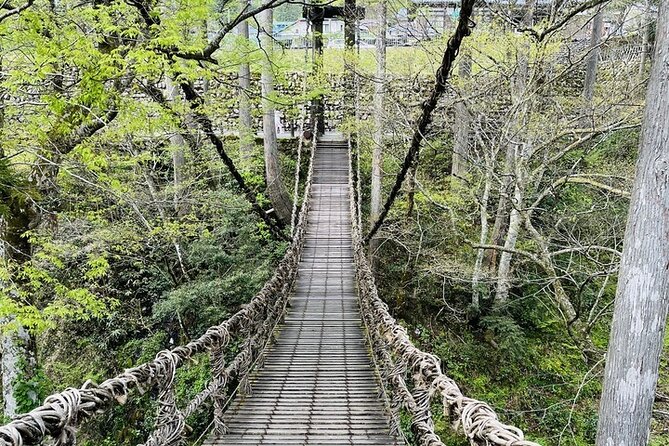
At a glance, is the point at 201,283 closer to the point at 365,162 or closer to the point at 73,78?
the point at 73,78

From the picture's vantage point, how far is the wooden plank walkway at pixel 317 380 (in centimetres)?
221

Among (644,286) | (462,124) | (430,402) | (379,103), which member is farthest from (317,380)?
Result: (462,124)

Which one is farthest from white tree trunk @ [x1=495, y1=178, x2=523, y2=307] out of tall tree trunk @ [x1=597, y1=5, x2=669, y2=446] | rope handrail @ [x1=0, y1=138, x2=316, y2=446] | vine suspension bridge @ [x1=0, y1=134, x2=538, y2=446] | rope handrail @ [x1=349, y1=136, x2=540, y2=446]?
rope handrail @ [x1=0, y1=138, x2=316, y2=446]

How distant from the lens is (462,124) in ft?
25.1

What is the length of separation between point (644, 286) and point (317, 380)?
1.96m

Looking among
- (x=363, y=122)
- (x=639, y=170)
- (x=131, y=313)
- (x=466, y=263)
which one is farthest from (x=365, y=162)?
(x=639, y=170)

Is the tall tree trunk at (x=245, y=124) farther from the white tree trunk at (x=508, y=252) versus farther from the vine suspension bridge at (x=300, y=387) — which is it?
the white tree trunk at (x=508, y=252)

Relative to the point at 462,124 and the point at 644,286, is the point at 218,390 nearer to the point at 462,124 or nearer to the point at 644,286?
the point at 644,286

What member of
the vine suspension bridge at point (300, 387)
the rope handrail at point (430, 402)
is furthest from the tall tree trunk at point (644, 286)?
the rope handrail at point (430, 402)

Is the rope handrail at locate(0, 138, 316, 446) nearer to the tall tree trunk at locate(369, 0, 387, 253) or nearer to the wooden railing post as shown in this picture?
the wooden railing post

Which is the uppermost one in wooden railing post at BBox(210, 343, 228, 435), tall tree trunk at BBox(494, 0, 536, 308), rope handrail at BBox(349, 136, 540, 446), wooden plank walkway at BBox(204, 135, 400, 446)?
tall tree trunk at BBox(494, 0, 536, 308)

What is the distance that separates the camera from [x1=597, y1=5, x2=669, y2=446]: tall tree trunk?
7.84 feet

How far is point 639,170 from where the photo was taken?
2.49m

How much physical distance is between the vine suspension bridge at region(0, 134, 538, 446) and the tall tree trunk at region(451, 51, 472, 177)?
2904mm
